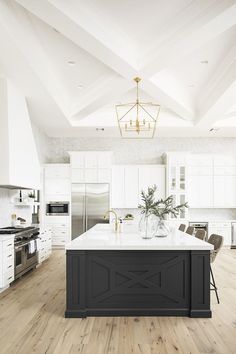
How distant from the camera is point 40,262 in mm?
7383

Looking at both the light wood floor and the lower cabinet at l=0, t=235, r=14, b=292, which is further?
the lower cabinet at l=0, t=235, r=14, b=292

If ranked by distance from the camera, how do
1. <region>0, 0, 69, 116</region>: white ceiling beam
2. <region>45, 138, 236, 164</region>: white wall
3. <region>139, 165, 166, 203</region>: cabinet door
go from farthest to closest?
1. <region>45, 138, 236, 164</region>: white wall
2. <region>139, 165, 166, 203</region>: cabinet door
3. <region>0, 0, 69, 116</region>: white ceiling beam

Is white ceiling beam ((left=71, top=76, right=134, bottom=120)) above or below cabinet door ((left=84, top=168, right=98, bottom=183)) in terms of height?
above

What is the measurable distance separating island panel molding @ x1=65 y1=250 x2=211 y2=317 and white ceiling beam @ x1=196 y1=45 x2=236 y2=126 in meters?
3.09

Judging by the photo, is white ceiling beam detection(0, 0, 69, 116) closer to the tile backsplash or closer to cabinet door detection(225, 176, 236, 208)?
the tile backsplash

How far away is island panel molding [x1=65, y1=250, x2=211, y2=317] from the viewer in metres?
4.12

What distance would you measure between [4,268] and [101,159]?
4809mm

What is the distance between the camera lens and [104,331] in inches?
147

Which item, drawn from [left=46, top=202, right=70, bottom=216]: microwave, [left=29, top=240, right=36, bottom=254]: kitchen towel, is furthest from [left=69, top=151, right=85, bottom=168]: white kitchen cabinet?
[left=29, top=240, right=36, bottom=254]: kitchen towel

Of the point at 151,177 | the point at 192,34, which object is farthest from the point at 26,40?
the point at 151,177

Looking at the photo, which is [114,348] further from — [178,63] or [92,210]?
[92,210]

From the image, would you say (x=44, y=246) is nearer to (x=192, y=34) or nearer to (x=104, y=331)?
(x=104, y=331)

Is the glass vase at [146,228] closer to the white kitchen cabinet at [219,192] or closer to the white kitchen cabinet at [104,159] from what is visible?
the white kitchen cabinet at [104,159]

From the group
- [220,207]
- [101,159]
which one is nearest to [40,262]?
[101,159]
